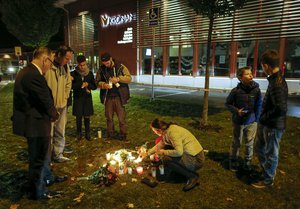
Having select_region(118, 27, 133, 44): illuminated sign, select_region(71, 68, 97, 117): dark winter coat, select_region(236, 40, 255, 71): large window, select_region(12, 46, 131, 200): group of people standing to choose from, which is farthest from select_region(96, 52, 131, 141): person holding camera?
select_region(118, 27, 133, 44): illuminated sign

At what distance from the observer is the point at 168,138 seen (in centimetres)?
418

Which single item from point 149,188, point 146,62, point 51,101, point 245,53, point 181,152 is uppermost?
point 245,53

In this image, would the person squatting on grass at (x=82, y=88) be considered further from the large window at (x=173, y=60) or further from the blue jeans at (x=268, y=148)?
the large window at (x=173, y=60)

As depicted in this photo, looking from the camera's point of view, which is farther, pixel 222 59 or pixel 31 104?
pixel 222 59

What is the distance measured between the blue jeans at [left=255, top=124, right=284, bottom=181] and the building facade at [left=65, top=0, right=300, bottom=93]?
7.39 metres

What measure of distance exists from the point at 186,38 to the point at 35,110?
53.0ft

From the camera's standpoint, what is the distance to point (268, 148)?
4.09m

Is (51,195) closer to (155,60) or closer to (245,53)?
(245,53)

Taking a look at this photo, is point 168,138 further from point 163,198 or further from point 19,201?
point 19,201

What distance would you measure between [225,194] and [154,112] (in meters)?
5.97

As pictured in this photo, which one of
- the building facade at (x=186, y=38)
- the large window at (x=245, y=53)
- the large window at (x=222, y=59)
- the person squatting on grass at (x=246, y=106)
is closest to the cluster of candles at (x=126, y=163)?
the person squatting on grass at (x=246, y=106)

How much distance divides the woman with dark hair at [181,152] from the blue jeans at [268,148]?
1.04 metres

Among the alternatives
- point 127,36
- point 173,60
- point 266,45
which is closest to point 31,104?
point 266,45

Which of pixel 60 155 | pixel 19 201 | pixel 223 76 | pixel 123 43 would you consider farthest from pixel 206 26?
pixel 19 201
